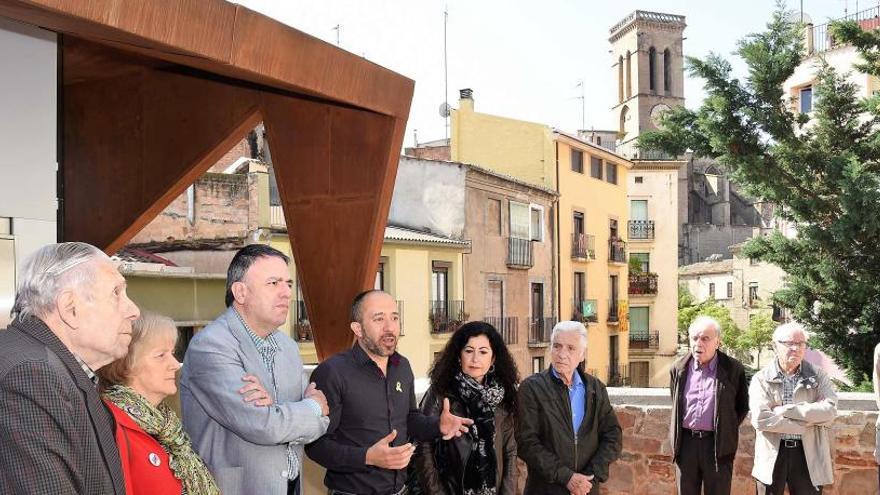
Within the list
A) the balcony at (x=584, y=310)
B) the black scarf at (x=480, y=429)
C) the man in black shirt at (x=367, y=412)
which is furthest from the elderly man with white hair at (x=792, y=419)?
the balcony at (x=584, y=310)

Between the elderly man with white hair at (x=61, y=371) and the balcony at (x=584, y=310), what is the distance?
27866mm

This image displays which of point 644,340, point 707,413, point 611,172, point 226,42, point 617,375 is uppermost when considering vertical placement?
point 611,172

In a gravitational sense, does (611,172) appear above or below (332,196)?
above

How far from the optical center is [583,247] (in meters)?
29.9

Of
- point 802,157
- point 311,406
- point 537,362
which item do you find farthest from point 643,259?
point 311,406

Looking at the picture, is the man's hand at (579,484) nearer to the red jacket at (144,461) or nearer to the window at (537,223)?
the red jacket at (144,461)

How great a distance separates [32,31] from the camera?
372 cm

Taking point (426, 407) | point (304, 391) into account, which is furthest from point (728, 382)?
point (304, 391)

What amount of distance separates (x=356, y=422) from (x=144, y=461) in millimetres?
1123

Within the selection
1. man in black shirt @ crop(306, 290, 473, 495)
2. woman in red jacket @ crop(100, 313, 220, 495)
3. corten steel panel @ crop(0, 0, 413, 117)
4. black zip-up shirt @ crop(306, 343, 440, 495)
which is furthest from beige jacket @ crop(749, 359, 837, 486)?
woman in red jacket @ crop(100, 313, 220, 495)

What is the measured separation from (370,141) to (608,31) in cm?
6399

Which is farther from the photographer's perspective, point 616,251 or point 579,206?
point 616,251

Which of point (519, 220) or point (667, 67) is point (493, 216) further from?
point (667, 67)

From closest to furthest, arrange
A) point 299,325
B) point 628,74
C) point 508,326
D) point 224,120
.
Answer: point 224,120 < point 299,325 < point 508,326 < point 628,74
